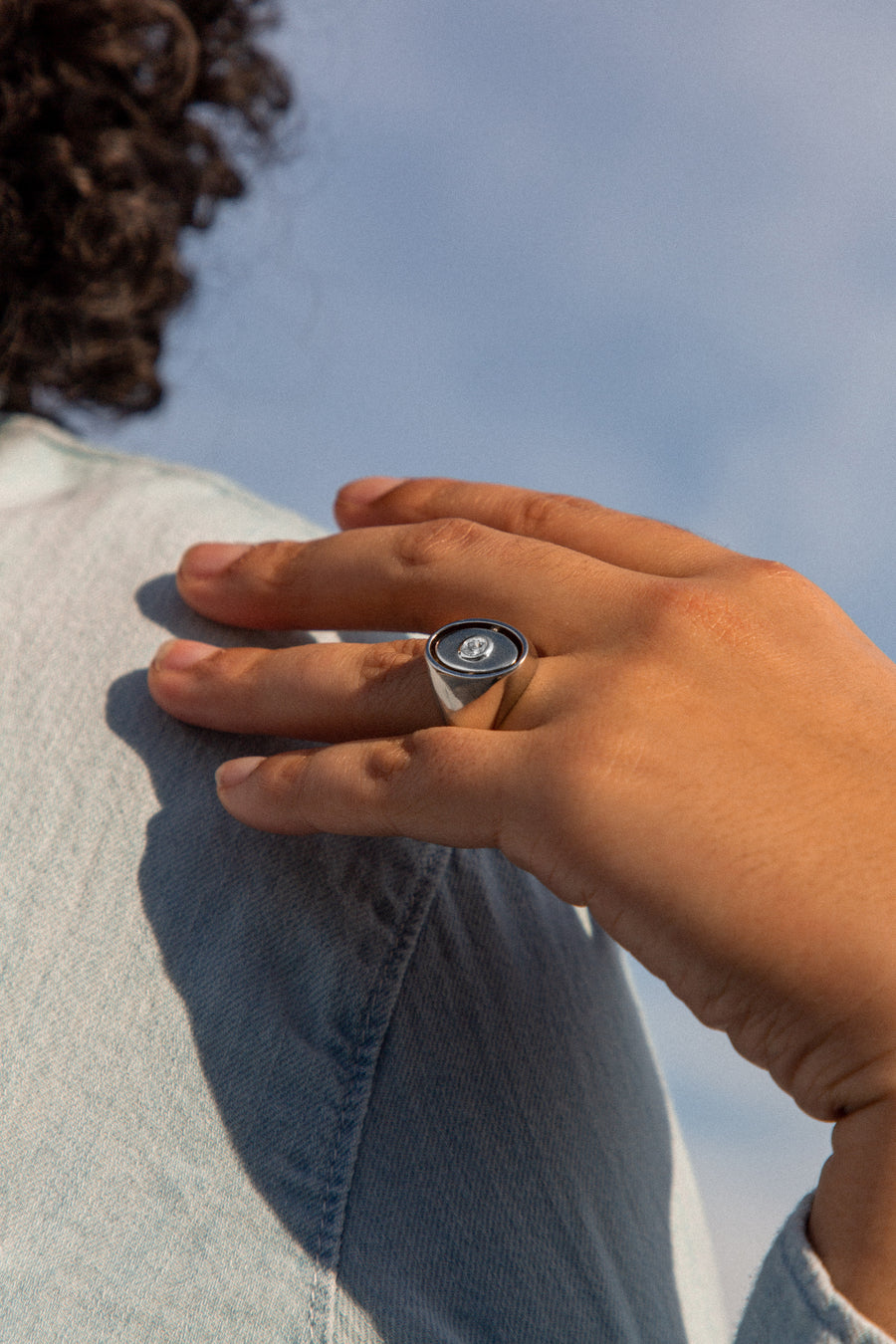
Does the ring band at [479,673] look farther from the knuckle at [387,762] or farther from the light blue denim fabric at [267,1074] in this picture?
the light blue denim fabric at [267,1074]

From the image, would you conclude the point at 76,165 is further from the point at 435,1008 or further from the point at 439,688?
the point at 435,1008

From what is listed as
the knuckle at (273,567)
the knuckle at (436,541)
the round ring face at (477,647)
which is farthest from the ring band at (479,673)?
the knuckle at (273,567)

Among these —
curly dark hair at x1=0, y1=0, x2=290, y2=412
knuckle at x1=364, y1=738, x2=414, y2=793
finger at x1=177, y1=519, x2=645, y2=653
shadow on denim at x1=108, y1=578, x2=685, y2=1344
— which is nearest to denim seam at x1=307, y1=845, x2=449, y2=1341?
shadow on denim at x1=108, y1=578, x2=685, y2=1344

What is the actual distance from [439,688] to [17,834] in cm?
37

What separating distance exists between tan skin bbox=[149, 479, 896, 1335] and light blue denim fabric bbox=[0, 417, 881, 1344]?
7 centimetres

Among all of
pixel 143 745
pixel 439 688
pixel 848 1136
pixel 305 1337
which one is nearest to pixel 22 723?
pixel 143 745

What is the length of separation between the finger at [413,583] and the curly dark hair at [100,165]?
81cm

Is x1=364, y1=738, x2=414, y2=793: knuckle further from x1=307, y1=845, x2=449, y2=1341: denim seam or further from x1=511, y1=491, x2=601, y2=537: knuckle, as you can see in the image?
x1=511, y1=491, x2=601, y2=537: knuckle

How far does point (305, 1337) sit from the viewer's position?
70cm

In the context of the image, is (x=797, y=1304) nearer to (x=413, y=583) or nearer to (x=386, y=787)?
(x=386, y=787)

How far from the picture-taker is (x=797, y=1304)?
28.0 inches

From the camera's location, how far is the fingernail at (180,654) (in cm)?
92

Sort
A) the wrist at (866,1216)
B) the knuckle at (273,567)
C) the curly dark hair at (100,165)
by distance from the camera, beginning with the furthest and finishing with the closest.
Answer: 1. the curly dark hair at (100,165)
2. the knuckle at (273,567)
3. the wrist at (866,1216)

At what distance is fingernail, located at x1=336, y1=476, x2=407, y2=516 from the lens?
3.70ft
